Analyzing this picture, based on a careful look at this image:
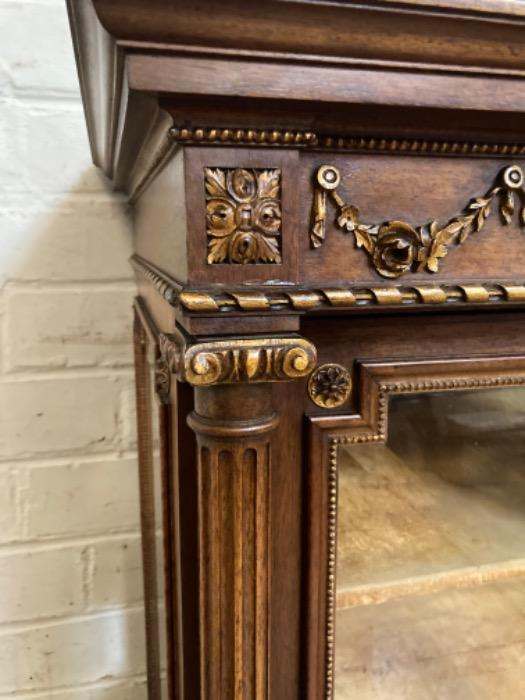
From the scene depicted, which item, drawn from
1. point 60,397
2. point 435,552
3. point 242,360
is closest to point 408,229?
point 242,360

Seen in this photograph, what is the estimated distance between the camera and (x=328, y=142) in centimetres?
30

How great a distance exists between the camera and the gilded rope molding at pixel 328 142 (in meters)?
0.27

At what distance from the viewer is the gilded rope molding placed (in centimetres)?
27

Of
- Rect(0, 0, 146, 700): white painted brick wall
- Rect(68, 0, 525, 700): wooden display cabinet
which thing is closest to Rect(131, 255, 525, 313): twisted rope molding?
Rect(68, 0, 525, 700): wooden display cabinet

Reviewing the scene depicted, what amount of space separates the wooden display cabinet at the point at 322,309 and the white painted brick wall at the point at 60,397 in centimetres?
28

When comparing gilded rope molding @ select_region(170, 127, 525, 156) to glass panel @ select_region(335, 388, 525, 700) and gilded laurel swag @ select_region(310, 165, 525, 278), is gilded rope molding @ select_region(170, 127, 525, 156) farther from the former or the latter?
glass panel @ select_region(335, 388, 525, 700)

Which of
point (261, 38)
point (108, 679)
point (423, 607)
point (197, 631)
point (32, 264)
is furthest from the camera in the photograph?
point (108, 679)

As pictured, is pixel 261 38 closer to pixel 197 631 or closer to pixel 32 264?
pixel 197 631

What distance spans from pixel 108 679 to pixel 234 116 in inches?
31.4

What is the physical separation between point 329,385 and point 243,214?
0.38 feet

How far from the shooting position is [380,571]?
425 millimetres

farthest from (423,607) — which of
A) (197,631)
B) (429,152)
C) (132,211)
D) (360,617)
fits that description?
(132,211)

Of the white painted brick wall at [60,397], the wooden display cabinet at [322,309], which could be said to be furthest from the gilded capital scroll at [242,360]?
the white painted brick wall at [60,397]

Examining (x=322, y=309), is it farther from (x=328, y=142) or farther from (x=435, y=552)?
(x=435, y=552)
